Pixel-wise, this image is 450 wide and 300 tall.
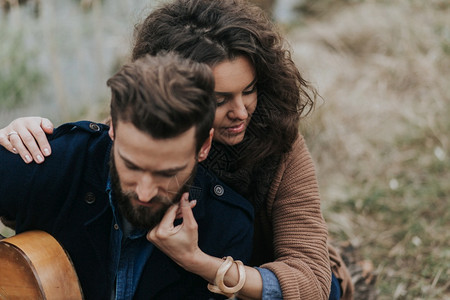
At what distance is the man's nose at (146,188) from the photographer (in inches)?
86.4

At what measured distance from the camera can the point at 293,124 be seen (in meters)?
2.89

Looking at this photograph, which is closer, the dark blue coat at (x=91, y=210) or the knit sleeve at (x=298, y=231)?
the dark blue coat at (x=91, y=210)

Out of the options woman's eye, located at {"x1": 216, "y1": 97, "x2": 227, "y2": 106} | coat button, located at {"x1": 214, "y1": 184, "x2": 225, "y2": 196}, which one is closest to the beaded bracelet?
coat button, located at {"x1": 214, "y1": 184, "x2": 225, "y2": 196}

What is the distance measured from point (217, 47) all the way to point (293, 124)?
581 mm

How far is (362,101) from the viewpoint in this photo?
6.28m

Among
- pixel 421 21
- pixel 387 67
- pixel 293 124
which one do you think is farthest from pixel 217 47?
pixel 421 21

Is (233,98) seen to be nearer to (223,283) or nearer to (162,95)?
(162,95)

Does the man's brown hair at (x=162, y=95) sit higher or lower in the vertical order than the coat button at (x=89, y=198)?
higher

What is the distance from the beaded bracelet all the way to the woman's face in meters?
0.55

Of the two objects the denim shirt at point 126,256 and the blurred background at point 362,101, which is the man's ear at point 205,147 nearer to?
the denim shirt at point 126,256

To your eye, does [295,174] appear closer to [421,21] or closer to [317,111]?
[317,111]

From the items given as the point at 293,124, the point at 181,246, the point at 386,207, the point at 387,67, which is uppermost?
the point at 293,124

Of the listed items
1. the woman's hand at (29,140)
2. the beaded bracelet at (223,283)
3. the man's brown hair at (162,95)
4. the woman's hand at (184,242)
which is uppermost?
the man's brown hair at (162,95)

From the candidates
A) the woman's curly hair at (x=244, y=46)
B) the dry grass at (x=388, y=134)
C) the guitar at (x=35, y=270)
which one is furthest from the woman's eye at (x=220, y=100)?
the dry grass at (x=388, y=134)
